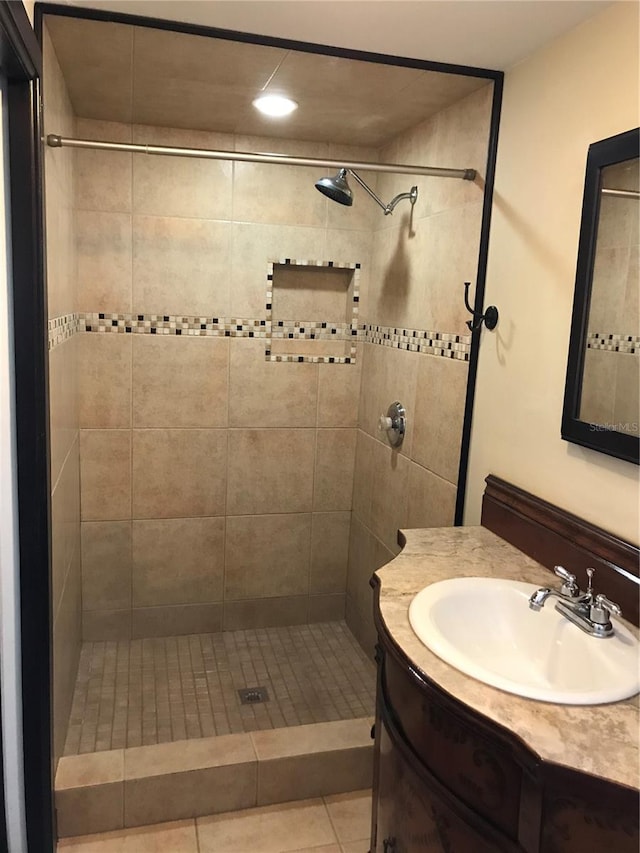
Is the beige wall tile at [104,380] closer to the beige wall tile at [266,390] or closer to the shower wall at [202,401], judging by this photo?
the shower wall at [202,401]

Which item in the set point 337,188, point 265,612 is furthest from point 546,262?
point 265,612

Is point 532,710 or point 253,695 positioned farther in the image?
point 253,695

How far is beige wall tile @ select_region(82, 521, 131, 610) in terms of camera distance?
289 centimetres

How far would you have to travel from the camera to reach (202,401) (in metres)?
2.93

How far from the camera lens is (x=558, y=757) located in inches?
39.9

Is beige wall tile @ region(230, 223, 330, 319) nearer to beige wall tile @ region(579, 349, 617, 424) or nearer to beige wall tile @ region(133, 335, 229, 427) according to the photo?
beige wall tile @ region(133, 335, 229, 427)

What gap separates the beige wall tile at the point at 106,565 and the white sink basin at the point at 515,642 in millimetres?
1789

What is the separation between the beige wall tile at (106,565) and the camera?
289cm

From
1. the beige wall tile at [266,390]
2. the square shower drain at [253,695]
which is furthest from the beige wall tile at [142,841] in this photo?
the beige wall tile at [266,390]

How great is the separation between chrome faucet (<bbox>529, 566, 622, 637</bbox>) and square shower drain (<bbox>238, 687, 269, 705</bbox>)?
4.84 ft

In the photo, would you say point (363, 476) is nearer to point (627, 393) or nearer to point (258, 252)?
point (258, 252)

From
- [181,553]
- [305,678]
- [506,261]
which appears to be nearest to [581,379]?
[506,261]

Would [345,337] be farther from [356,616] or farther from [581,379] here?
[581,379]

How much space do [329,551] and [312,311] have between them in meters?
1.13
